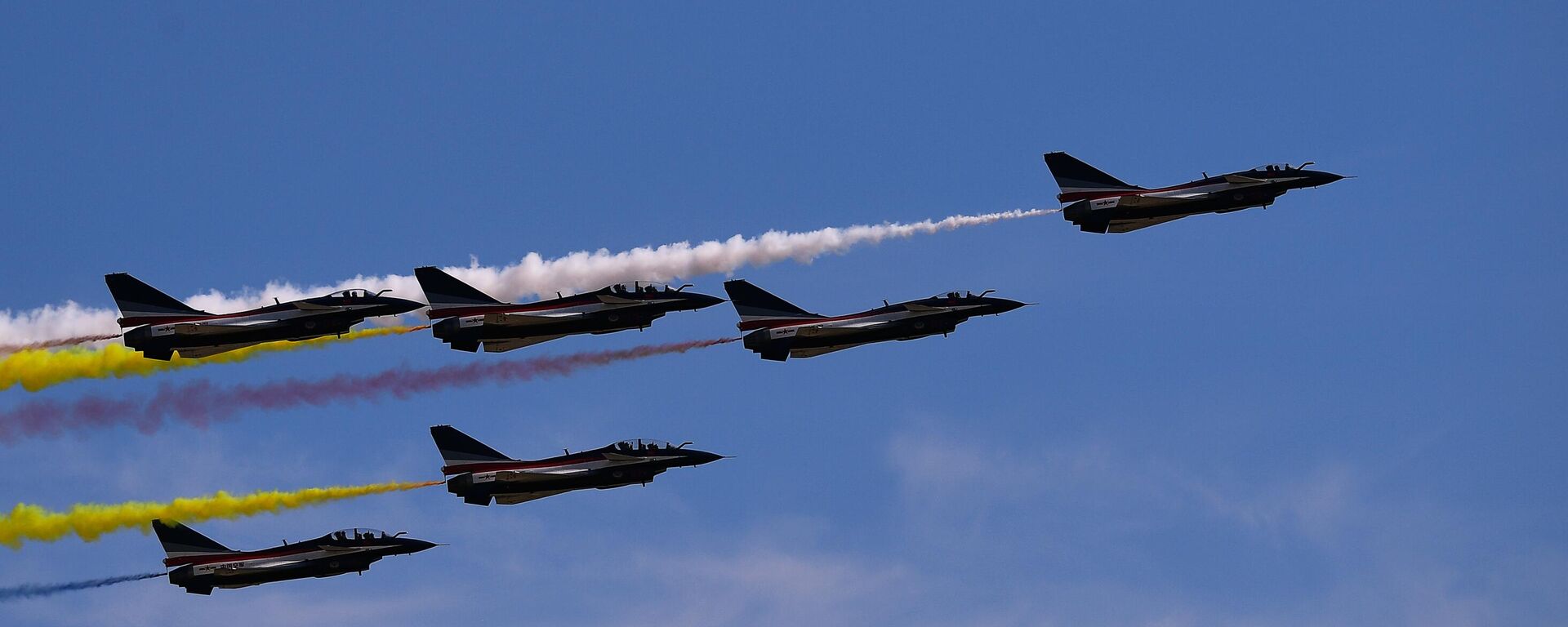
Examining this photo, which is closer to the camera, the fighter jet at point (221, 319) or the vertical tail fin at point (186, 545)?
the fighter jet at point (221, 319)

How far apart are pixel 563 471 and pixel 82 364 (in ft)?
77.2

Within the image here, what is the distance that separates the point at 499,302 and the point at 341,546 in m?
14.4

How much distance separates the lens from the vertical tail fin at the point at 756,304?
344 ft

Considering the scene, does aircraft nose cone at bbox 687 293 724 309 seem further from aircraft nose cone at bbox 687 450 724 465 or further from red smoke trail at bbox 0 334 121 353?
red smoke trail at bbox 0 334 121 353

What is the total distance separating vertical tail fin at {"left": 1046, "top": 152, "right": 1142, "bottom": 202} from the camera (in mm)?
107312

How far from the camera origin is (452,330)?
100688mm

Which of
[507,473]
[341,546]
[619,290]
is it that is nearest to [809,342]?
[619,290]

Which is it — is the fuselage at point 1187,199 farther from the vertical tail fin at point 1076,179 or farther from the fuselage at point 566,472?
the fuselage at point 566,472

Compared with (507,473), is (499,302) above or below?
above

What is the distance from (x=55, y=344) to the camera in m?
106

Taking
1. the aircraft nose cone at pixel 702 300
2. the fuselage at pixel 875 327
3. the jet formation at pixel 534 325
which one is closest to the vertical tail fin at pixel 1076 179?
the jet formation at pixel 534 325

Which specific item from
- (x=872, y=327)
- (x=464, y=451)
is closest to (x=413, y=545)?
(x=464, y=451)

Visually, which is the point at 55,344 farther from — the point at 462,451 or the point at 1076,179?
the point at 1076,179

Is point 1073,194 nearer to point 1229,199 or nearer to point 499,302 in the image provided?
point 1229,199
